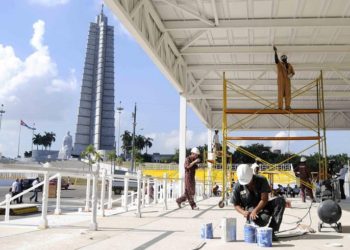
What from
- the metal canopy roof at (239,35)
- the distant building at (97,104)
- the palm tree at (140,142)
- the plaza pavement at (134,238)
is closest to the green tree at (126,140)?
the palm tree at (140,142)

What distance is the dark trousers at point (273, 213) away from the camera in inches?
248

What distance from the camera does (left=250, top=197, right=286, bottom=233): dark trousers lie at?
6309 millimetres

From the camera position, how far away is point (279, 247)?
18.3 ft

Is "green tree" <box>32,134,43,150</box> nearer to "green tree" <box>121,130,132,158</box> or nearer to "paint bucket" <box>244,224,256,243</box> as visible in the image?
"green tree" <box>121,130,132,158</box>

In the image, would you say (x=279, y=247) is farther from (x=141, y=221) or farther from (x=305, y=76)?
(x=305, y=76)

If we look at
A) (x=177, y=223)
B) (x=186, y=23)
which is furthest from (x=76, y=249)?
(x=186, y=23)

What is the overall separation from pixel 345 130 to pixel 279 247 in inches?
1020

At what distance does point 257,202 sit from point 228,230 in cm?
69

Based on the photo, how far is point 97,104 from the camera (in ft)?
471

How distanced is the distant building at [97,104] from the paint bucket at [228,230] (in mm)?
137117

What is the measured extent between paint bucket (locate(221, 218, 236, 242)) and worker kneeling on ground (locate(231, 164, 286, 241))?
26cm

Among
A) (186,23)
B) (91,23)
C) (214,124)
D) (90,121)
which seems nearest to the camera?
(186,23)

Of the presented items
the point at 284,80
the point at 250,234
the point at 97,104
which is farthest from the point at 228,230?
the point at 97,104

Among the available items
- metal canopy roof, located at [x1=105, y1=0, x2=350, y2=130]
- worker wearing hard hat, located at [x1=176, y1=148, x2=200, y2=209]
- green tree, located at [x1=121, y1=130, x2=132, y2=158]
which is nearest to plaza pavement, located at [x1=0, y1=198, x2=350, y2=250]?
worker wearing hard hat, located at [x1=176, y1=148, x2=200, y2=209]
